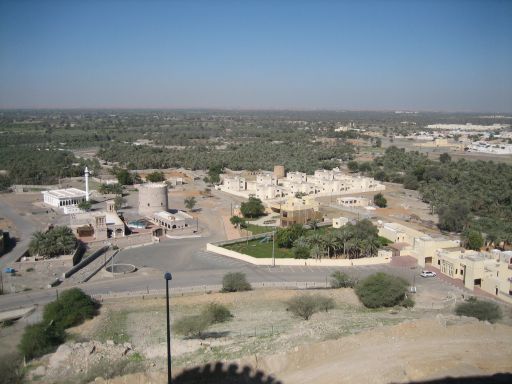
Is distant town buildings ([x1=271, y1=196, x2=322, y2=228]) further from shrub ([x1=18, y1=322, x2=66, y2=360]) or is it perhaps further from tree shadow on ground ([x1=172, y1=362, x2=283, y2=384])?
tree shadow on ground ([x1=172, y1=362, x2=283, y2=384])

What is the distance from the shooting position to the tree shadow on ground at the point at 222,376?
15281mm

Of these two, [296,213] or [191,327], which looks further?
[296,213]

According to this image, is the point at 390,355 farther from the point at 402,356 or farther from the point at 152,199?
the point at 152,199

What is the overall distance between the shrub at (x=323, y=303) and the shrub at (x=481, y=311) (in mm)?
6241

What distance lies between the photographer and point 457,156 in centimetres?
10400

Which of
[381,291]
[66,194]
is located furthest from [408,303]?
[66,194]

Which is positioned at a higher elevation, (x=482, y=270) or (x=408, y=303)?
(x=482, y=270)

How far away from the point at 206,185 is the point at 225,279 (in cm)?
4121

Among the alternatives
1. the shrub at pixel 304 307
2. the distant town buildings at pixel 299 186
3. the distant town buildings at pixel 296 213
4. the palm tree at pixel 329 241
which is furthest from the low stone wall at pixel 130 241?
the distant town buildings at pixel 299 186

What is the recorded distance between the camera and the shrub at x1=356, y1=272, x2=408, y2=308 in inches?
1019

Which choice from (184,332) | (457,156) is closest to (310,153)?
(457,156)

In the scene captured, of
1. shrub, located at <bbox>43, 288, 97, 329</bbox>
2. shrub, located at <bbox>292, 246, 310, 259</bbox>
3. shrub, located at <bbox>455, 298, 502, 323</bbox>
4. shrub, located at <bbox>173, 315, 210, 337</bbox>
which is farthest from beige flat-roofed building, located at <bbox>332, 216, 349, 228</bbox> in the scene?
shrub, located at <bbox>43, 288, 97, 329</bbox>

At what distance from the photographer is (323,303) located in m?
25.1

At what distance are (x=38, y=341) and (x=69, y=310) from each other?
366cm
